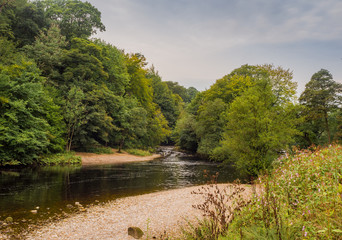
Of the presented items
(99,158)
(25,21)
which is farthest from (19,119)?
(25,21)

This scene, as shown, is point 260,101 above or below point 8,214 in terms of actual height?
above

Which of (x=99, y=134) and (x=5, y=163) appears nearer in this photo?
(x=5, y=163)

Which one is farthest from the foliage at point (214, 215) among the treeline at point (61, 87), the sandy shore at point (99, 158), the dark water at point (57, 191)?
the sandy shore at point (99, 158)

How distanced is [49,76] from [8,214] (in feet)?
89.4

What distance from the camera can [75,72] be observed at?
33.2 m

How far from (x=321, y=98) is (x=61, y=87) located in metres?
39.3

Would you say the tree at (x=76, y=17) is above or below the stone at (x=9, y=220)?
above

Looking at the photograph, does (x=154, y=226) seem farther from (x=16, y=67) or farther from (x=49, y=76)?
(x=49, y=76)

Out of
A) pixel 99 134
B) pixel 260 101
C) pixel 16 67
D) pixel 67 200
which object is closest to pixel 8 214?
pixel 67 200

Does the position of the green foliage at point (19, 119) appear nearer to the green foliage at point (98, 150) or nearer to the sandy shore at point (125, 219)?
the green foliage at point (98, 150)

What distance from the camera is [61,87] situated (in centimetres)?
3086

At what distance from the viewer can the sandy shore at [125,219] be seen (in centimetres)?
721

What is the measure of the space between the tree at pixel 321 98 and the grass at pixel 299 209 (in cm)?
2790

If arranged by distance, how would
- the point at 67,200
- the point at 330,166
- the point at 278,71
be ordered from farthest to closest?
the point at 278,71, the point at 67,200, the point at 330,166
